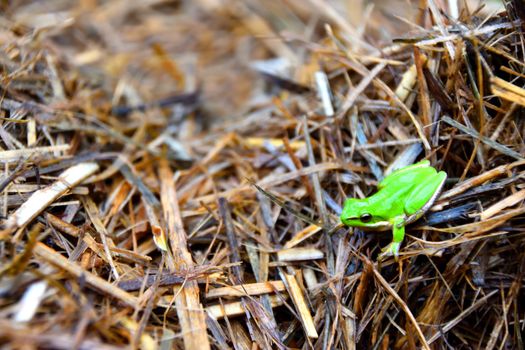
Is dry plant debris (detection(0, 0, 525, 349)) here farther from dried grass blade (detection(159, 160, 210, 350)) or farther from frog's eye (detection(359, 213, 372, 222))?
frog's eye (detection(359, 213, 372, 222))

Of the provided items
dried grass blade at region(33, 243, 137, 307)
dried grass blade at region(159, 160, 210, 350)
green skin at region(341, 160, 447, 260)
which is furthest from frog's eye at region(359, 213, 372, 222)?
dried grass blade at region(33, 243, 137, 307)

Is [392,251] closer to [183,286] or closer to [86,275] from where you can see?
[183,286]

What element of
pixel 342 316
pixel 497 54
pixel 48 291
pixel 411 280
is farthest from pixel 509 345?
pixel 48 291

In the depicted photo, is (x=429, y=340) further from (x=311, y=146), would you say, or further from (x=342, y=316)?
(x=311, y=146)

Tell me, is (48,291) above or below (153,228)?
above

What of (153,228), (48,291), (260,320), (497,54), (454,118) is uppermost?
(497,54)

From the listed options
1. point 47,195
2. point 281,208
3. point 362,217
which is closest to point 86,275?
point 47,195
